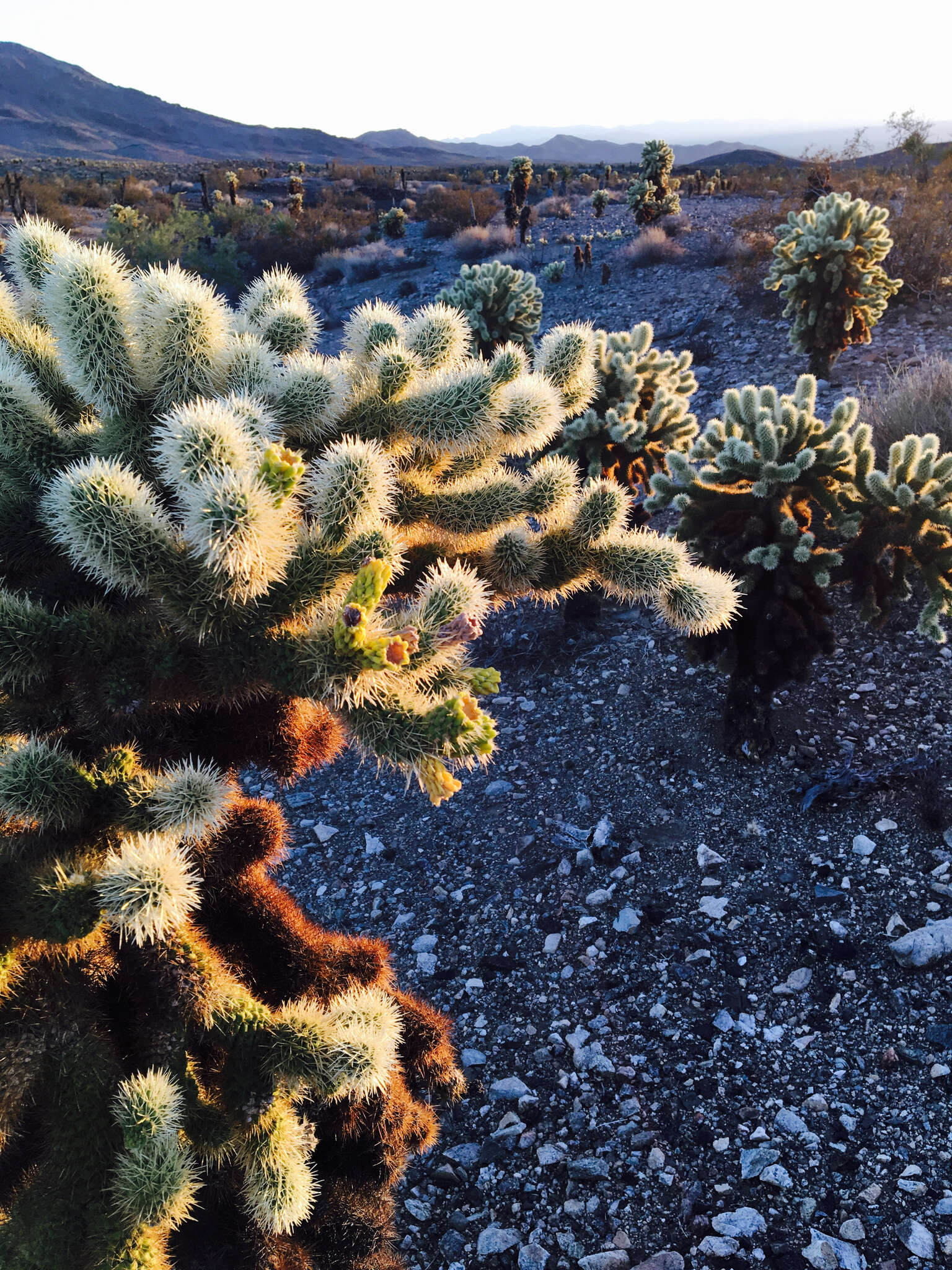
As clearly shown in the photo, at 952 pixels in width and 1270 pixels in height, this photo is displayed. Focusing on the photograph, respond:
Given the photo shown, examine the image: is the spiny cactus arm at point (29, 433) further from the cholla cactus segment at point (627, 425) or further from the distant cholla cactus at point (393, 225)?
the distant cholla cactus at point (393, 225)

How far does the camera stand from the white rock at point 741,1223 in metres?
2.84

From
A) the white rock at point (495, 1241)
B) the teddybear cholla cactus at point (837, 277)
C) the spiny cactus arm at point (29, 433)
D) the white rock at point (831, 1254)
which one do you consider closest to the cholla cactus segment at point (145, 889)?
the spiny cactus arm at point (29, 433)

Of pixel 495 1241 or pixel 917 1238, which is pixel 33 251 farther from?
pixel 917 1238

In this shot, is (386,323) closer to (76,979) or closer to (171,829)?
(171,829)

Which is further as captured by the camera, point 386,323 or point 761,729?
point 761,729

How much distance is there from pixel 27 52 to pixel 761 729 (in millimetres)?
156202

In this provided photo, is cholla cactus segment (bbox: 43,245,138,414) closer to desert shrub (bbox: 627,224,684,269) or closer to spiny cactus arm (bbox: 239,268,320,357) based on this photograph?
spiny cactus arm (bbox: 239,268,320,357)

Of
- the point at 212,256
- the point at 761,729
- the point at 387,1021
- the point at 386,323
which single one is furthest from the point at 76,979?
the point at 212,256

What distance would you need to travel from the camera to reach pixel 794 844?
4441mm

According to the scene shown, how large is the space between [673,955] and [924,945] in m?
1.09

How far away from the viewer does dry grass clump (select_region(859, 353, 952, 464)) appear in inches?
276

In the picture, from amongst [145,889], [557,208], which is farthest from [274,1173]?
[557,208]

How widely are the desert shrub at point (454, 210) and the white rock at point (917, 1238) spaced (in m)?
24.8

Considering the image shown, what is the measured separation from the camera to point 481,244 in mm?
20812
